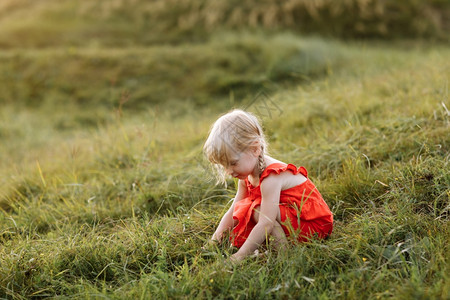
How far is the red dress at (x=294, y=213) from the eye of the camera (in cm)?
225

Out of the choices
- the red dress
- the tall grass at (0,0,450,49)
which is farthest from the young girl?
the tall grass at (0,0,450,49)

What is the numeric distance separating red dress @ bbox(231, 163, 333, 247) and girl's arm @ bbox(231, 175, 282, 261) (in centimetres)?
6

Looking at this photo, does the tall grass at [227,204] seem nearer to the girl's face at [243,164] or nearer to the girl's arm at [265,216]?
the girl's arm at [265,216]

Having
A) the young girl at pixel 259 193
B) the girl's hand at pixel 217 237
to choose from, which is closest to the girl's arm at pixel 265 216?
the young girl at pixel 259 193

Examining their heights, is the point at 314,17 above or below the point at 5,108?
above

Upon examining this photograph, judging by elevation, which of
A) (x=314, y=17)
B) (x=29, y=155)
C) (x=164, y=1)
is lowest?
(x=29, y=155)

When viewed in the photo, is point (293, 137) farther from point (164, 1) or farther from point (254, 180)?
point (164, 1)

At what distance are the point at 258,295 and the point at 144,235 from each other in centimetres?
88

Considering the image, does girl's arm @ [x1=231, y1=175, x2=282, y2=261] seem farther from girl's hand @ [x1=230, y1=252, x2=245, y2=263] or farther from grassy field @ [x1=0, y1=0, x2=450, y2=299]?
grassy field @ [x1=0, y1=0, x2=450, y2=299]

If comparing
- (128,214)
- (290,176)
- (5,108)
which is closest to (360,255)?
(290,176)

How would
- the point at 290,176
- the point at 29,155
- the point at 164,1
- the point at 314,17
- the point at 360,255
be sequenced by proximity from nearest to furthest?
the point at 360,255
the point at 290,176
the point at 29,155
the point at 314,17
the point at 164,1

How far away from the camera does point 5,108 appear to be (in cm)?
716

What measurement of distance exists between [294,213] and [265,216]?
0.19 meters

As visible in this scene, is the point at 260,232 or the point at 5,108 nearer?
the point at 260,232
